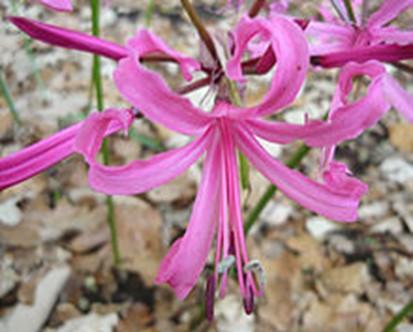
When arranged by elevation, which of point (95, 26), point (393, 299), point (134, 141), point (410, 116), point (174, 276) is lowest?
point (393, 299)

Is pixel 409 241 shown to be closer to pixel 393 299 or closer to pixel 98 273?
pixel 393 299

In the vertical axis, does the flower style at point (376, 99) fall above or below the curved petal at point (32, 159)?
above

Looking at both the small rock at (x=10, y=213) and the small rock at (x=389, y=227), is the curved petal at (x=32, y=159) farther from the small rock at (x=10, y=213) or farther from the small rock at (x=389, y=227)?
the small rock at (x=389, y=227)

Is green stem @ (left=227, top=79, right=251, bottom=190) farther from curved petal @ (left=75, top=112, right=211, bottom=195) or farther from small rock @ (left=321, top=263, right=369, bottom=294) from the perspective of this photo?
small rock @ (left=321, top=263, right=369, bottom=294)

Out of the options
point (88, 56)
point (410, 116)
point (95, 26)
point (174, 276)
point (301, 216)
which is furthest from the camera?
point (88, 56)

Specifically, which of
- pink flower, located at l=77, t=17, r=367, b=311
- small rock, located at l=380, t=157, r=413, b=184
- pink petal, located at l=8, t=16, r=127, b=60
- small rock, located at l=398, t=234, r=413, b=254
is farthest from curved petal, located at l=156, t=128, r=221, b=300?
small rock, located at l=380, t=157, r=413, b=184

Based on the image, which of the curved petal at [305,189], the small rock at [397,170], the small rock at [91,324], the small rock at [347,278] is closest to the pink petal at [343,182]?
the curved petal at [305,189]

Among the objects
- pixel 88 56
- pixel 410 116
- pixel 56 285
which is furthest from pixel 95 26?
pixel 88 56
